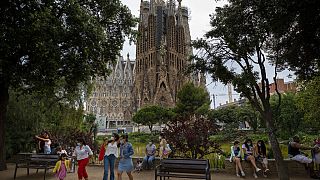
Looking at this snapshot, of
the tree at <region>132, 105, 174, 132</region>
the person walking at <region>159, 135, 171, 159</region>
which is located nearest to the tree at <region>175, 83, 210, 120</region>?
the tree at <region>132, 105, 174, 132</region>

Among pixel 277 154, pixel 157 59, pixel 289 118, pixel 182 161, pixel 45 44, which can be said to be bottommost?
pixel 182 161

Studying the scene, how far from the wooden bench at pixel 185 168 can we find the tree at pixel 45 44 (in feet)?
19.6

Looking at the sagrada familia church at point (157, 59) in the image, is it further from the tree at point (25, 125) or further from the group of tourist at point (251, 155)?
the group of tourist at point (251, 155)

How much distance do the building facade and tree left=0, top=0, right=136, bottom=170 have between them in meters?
62.3

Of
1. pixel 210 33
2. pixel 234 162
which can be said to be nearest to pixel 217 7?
pixel 210 33

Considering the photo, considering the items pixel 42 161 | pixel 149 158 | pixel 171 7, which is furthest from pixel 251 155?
pixel 171 7

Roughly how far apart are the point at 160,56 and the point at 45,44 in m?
68.4

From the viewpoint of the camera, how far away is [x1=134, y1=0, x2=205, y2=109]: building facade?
76.4 m

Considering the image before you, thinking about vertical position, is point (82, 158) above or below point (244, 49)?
below

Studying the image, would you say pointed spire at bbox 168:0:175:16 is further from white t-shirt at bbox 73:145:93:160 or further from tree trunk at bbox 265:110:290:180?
white t-shirt at bbox 73:145:93:160

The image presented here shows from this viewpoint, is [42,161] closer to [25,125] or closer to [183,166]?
[183,166]

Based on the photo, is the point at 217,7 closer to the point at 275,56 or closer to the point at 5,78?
the point at 275,56

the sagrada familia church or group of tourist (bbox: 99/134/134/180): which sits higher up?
the sagrada familia church

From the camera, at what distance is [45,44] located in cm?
1027
